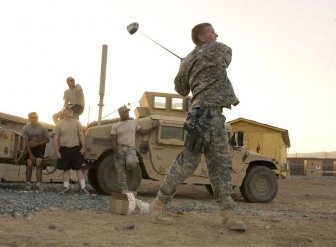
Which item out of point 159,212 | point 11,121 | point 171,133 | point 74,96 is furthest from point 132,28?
point 159,212

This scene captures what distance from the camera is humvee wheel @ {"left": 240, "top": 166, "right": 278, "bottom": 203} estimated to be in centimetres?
1105

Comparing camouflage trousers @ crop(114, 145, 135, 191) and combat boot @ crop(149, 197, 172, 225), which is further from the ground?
camouflage trousers @ crop(114, 145, 135, 191)

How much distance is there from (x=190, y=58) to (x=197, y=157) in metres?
1.01

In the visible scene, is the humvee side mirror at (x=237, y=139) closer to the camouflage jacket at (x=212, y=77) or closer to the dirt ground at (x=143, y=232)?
the dirt ground at (x=143, y=232)

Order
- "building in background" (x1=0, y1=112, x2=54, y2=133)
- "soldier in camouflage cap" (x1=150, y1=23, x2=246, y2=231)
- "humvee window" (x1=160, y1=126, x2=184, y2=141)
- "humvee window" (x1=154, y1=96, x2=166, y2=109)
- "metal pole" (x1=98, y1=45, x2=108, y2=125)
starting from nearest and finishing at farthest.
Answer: "soldier in camouflage cap" (x1=150, y1=23, x2=246, y2=231)
"humvee window" (x1=160, y1=126, x2=184, y2=141)
"metal pole" (x1=98, y1=45, x2=108, y2=125)
"humvee window" (x1=154, y1=96, x2=166, y2=109)
"building in background" (x1=0, y1=112, x2=54, y2=133)

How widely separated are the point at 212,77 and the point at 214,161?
2.72 feet

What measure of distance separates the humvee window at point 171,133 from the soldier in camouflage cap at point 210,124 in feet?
17.6

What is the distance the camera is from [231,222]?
191 inches

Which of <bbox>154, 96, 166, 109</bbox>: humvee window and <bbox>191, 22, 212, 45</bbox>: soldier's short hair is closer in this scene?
<bbox>191, 22, 212, 45</bbox>: soldier's short hair

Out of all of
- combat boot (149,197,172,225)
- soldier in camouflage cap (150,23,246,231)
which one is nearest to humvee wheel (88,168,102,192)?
combat boot (149,197,172,225)

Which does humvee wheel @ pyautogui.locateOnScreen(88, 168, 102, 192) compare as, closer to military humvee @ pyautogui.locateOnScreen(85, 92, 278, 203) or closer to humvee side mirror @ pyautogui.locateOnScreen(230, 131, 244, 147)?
military humvee @ pyautogui.locateOnScreen(85, 92, 278, 203)

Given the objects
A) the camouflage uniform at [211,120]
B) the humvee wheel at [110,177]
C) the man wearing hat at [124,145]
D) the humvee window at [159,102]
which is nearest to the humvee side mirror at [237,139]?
the humvee window at [159,102]

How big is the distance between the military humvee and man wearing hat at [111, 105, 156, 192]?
0.56 m

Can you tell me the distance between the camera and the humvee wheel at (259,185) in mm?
11055
